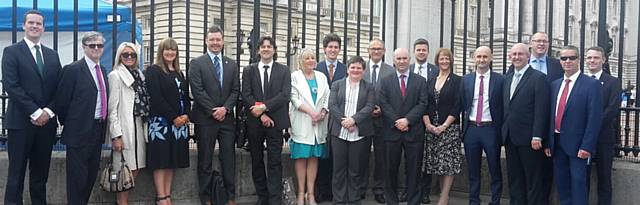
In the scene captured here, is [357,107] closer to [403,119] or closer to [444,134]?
[403,119]

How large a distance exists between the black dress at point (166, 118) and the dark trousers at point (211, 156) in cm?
18

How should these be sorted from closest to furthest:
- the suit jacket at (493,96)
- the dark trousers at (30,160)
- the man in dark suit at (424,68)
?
the dark trousers at (30,160) → the suit jacket at (493,96) → the man in dark suit at (424,68)

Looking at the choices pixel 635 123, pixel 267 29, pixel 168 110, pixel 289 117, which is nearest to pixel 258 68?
pixel 289 117

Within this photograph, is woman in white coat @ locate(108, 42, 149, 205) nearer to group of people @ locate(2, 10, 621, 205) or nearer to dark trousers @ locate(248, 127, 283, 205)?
group of people @ locate(2, 10, 621, 205)

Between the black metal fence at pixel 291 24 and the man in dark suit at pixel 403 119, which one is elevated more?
the black metal fence at pixel 291 24

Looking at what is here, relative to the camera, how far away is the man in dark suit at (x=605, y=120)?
655 cm

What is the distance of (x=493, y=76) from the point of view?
707 centimetres

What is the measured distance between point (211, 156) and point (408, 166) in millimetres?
2218

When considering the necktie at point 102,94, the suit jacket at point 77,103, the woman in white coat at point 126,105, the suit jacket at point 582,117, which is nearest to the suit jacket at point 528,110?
the suit jacket at point 582,117

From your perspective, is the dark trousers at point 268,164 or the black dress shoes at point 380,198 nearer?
the dark trousers at point 268,164

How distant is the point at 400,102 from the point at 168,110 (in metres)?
2.55

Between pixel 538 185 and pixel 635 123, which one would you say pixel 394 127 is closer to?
pixel 538 185

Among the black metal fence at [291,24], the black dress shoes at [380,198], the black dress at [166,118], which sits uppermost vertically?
the black metal fence at [291,24]

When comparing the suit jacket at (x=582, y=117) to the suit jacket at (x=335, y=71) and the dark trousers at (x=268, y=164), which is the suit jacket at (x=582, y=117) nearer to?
the suit jacket at (x=335, y=71)
